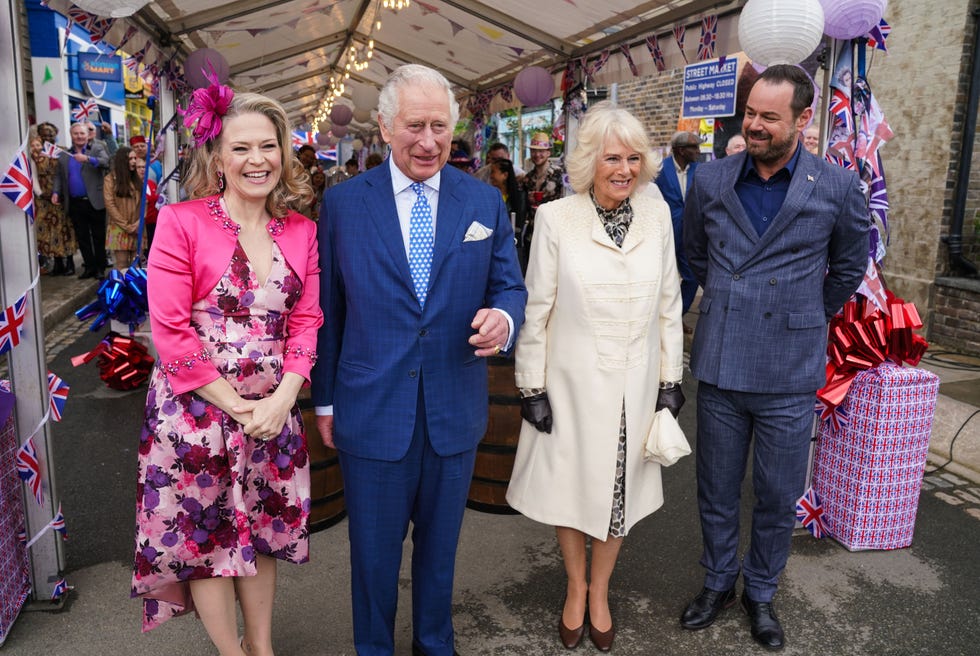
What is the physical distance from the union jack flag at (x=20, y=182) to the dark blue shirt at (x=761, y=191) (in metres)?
2.41

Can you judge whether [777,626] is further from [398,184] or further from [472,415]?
[398,184]

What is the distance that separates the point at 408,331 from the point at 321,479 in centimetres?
148

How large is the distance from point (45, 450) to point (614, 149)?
2269mm

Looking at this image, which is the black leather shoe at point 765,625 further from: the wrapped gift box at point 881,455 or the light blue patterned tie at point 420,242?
the light blue patterned tie at point 420,242

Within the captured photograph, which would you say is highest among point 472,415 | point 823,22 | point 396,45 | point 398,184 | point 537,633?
point 396,45

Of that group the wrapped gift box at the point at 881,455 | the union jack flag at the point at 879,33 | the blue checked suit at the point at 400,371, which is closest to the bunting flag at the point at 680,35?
the union jack flag at the point at 879,33

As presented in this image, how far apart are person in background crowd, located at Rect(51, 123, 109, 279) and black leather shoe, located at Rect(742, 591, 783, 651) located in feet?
31.3

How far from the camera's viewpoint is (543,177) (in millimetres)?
8273

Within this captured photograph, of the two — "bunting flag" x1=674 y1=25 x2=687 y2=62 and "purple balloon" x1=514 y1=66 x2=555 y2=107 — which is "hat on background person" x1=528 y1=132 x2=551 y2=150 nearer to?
A: "purple balloon" x1=514 y1=66 x2=555 y2=107

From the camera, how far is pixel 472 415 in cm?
224

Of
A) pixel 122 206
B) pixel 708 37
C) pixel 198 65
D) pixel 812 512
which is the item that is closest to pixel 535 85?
pixel 708 37

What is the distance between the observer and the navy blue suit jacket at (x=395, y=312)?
2.09m

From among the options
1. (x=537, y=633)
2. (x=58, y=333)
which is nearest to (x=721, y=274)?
(x=537, y=633)

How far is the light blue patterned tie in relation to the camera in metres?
2.11
